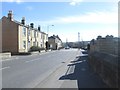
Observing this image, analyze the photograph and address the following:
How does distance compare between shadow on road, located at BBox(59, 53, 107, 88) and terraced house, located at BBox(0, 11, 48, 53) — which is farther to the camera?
terraced house, located at BBox(0, 11, 48, 53)

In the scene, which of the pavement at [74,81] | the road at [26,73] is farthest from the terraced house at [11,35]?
the pavement at [74,81]

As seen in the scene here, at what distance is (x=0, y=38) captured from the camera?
62406 mm

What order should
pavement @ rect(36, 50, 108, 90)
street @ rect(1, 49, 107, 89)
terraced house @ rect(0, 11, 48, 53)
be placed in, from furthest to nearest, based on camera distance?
terraced house @ rect(0, 11, 48, 53) < street @ rect(1, 49, 107, 89) < pavement @ rect(36, 50, 108, 90)

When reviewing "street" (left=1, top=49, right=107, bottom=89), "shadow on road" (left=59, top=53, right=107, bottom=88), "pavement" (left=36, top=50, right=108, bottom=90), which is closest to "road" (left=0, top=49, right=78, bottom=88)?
"street" (left=1, top=49, right=107, bottom=89)

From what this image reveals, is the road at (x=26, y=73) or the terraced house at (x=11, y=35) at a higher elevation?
the terraced house at (x=11, y=35)

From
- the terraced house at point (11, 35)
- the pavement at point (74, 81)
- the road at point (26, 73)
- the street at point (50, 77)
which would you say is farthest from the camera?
the terraced house at point (11, 35)

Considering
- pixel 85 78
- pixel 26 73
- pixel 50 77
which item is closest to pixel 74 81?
pixel 85 78

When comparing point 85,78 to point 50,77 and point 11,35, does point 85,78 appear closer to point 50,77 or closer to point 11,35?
point 50,77

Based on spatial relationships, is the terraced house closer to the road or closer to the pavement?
the road

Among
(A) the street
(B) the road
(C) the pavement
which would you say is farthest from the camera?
(B) the road

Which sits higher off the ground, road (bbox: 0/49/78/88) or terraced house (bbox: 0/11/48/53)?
terraced house (bbox: 0/11/48/53)

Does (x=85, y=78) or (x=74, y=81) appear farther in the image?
(x=85, y=78)

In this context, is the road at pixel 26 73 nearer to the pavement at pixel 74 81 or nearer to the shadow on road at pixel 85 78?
the pavement at pixel 74 81

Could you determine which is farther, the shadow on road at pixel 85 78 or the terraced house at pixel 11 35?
the terraced house at pixel 11 35
